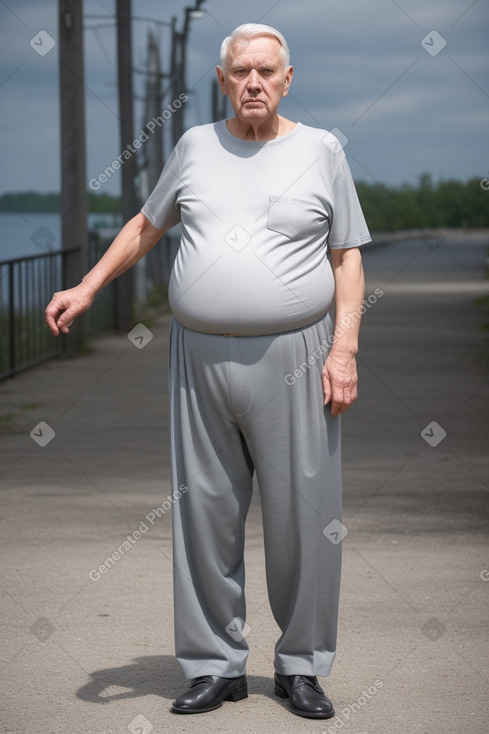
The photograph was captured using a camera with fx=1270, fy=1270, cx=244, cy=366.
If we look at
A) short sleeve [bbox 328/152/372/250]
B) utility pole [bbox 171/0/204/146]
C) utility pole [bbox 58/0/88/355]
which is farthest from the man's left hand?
utility pole [bbox 171/0/204/146]

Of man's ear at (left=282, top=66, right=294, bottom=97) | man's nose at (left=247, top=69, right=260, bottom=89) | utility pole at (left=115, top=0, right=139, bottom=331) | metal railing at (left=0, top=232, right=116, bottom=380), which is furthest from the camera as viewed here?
utility pole at (left=115, top=0, right=139, bottom=331)

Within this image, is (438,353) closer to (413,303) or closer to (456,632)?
(413,303)

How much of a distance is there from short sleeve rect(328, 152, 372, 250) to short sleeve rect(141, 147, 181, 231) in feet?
1.46

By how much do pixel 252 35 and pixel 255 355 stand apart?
87 cm

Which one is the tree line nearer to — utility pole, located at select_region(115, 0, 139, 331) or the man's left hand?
utility pole, located at select_region(115, 0, 139, 331)

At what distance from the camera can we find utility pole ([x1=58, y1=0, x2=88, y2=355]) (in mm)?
12664

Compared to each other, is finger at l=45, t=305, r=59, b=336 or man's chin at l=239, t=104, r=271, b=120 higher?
man's chin at l=239, t=104, r=271, b=120

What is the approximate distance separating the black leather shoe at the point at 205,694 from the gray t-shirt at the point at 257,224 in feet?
3.43

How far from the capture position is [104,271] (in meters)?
3.69

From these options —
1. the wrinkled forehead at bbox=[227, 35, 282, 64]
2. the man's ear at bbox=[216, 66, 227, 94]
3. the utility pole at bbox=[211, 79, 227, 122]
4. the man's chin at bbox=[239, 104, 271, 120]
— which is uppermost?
the wrinkled forehead at bbox=[227, 35, 282, 64]

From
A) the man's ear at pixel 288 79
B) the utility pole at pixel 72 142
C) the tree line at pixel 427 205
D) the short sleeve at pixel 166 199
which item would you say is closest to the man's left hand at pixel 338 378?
the short sleeve at pixel 166 199

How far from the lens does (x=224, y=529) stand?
3668 millimetres

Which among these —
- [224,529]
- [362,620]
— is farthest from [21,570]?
[224,529]

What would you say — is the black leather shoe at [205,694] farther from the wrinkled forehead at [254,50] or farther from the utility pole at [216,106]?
the utility pole at [216,106]
